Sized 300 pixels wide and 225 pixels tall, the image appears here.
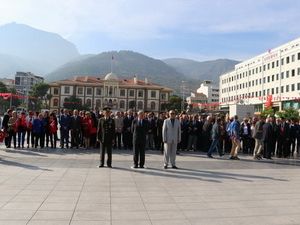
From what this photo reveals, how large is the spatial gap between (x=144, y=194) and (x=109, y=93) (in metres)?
117

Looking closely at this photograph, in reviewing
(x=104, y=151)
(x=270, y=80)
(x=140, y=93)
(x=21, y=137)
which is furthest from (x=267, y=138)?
(x=140, y=93)

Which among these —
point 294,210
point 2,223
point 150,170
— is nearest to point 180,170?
point 150,170

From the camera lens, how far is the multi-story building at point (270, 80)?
2857 inches

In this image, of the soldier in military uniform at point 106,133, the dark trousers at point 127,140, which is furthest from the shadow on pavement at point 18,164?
the dark trousers at point 127,140

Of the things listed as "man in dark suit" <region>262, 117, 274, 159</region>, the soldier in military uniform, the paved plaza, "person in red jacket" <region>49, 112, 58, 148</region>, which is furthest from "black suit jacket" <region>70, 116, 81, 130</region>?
"man in dark suit" <region>262, 117, 274, 159</region>

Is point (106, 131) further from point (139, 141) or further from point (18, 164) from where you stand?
point (18, 164)

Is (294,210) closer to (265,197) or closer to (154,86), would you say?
(265,197)

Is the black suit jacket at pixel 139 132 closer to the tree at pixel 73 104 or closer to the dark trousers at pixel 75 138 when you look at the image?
the dark trousers at pixel 75 138

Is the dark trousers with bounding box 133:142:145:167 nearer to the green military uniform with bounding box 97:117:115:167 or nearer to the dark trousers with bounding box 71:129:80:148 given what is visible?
the green military uniform with bounding box 97:117:115:167

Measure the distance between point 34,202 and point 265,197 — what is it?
4878 mm

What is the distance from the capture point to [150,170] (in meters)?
12.9

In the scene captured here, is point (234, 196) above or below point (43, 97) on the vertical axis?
below

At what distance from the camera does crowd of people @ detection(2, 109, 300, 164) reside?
1911cm

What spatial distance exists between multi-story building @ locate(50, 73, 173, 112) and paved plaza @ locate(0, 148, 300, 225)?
110 metres
